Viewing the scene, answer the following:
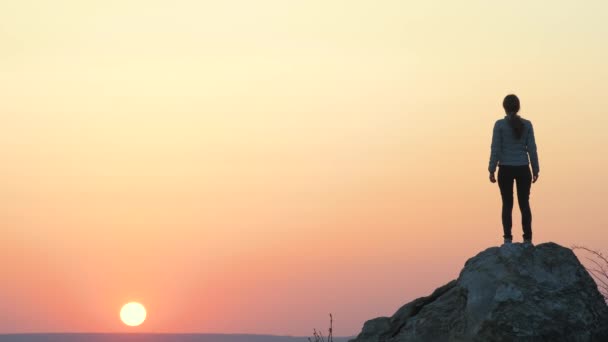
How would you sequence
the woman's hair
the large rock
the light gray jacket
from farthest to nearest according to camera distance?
the light gray jacket, the woman's hair, the large rock

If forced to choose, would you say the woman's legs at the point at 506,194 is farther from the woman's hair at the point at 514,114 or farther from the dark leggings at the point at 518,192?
the woman's hair at the point at 514,114

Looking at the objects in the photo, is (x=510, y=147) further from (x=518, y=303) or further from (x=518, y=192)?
(x=518, y=303)

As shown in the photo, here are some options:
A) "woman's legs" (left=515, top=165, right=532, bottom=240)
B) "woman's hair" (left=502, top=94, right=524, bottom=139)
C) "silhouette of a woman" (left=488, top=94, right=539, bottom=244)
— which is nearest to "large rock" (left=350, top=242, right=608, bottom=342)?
"woman's legs" (left=515, top=165, right=532, bottom=240)

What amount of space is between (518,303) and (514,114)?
3192 mm

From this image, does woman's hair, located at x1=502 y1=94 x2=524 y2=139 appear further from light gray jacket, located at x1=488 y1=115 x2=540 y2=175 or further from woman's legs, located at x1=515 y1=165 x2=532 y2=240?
woman's legs, located at x1=515 y1=165 x2=532 y2=240

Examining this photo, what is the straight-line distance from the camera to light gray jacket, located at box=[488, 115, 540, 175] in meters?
17.9

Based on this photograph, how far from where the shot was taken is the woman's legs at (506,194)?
59.0 ft

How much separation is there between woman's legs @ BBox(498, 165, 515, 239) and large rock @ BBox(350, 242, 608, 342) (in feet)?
2.77

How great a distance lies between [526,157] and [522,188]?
48 centimetres

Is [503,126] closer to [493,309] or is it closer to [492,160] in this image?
[492,160]

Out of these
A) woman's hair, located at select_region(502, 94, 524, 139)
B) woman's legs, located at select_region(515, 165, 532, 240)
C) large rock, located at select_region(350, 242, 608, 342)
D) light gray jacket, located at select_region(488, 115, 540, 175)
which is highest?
woman's hair, located at select_region(502, 94, 524, 139)

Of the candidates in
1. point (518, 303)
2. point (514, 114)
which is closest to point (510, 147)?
point (514, 114)

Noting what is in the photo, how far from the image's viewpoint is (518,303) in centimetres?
1614

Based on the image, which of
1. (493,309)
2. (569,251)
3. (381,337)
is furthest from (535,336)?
(381,337)
